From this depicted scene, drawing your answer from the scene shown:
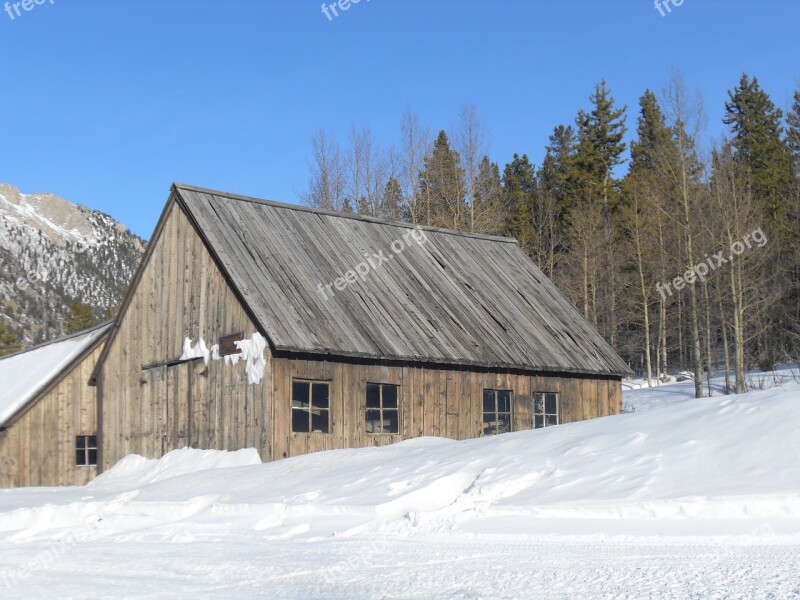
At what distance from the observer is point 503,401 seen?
22.8 meters

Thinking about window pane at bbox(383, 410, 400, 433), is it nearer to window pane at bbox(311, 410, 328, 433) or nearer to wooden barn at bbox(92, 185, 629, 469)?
wooden barn at bbox(92, 185, 629, 469)


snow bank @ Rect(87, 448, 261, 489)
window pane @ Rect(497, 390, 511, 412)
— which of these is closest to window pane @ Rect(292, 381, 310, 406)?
snow bank @ Rect(87, 448, 261, 489)

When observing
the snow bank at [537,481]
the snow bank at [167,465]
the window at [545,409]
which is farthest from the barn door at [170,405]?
the window at [545,409]

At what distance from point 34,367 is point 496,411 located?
15.1 meters

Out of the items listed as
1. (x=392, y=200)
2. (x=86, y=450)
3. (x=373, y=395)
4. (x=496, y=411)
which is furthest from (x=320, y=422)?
(x=392, y=200)

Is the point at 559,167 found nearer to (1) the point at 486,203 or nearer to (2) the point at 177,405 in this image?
(1) the point at 486,203

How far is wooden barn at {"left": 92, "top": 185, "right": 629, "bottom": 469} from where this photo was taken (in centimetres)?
1973

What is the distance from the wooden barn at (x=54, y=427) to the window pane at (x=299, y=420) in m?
9.47

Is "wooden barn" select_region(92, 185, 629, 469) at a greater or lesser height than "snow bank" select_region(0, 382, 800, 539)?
greater

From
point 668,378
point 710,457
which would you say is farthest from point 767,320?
point 710,457

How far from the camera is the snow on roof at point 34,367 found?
87.7ft

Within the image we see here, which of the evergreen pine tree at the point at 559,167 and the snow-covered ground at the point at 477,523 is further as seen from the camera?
the evergreen pine tree at the point at 559,167

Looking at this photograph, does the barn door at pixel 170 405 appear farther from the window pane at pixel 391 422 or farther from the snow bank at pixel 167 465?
the window pane at pixel 391 422

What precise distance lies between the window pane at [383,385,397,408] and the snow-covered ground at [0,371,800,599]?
382 centimetres
